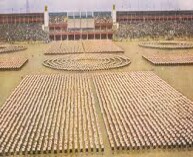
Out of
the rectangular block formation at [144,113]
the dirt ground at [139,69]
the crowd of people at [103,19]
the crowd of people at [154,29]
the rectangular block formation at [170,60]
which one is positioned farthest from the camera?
the crowd of people at [103,19]

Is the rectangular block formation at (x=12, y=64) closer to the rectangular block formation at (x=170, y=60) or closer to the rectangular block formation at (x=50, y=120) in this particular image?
the rectangular block formation at (x=50, y=120)

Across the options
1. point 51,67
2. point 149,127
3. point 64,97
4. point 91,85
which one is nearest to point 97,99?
point 64,97

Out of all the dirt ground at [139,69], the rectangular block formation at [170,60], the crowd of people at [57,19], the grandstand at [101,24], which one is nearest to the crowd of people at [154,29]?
the grandstand at [101,24]

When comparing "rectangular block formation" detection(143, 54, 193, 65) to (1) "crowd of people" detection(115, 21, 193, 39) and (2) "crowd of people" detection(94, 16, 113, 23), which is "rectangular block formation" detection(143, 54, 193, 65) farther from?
(2) "crowd of people" detection(94, 16, 113, 23)

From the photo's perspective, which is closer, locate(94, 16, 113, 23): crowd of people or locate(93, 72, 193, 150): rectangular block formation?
locate(93, 72, 193, 150): rectangular block formation

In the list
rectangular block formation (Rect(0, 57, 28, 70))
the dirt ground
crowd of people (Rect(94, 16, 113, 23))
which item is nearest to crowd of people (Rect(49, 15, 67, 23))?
crowd of people (Rect(94, 16, 113, 23))

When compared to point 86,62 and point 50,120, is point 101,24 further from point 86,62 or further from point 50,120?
point 50,120
